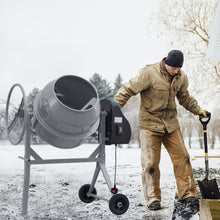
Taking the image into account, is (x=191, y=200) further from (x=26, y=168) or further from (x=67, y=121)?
(x=26, y=168)

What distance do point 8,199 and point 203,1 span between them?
6.59 meters

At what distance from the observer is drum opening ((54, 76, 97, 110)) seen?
8.52 feet

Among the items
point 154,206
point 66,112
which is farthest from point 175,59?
point 154,206

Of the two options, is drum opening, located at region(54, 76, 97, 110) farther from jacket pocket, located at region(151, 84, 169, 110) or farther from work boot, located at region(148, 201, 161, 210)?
work boot, located at region(148, 201, 161, 210)

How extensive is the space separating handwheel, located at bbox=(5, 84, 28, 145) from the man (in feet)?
2.99

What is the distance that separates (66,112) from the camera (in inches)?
93.5

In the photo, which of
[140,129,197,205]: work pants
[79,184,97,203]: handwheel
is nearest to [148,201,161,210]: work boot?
[140,129,197,205]: work pants

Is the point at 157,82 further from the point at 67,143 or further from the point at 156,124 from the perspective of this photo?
the point at 67,143

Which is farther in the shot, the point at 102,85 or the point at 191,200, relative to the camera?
the point at 102,85

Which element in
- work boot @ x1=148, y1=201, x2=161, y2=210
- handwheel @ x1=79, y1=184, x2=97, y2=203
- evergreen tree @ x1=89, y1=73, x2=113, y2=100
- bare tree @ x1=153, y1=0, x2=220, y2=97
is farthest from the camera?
evergreen tree @ x1=89, y1=73, x2=113, y2=100

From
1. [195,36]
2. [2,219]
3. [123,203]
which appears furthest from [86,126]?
[195,36]

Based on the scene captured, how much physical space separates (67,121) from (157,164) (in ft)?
3.58

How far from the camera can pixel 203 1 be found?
7543mm

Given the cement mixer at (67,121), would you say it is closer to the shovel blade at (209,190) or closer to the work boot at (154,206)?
the work boot at (154,206)
